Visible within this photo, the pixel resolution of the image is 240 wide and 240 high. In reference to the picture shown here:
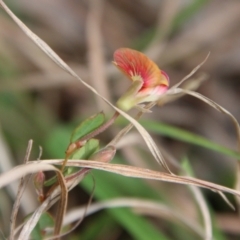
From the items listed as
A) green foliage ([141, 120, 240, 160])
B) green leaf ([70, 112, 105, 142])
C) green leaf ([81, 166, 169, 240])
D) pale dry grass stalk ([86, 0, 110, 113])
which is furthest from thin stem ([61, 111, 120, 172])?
pale dry grass stalk ([86, 0, 110, 113])

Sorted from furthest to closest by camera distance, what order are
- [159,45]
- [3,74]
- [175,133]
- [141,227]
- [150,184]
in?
1. [159,45]
2. [3,74]
3. [150,184]
4. [141,227]
5. [175,133]

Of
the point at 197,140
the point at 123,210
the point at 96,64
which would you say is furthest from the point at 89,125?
the point at 96,64

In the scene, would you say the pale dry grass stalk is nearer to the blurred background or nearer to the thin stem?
the blurred background

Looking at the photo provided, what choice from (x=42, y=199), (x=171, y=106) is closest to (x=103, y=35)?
(x=171, y=106)

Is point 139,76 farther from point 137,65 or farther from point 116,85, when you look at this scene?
point 116,85

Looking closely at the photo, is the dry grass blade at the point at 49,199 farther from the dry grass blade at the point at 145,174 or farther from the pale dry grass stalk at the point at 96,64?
the pale dry grass stalk at the point at 96,64

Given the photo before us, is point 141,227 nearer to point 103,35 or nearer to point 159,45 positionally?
point 159,45
